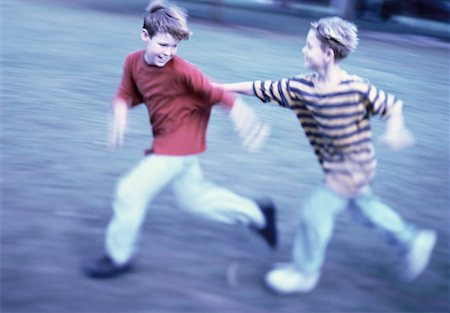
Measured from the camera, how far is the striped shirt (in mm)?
2578

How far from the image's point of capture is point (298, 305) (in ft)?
8.86

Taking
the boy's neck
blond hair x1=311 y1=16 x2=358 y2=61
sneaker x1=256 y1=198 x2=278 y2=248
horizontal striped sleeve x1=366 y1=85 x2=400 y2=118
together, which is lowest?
sneaker x1=256 y1=198 x2=278 y2=248

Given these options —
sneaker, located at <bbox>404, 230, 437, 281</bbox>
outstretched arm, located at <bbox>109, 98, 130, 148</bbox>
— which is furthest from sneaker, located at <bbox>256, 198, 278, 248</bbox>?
outstretched arm, located at <bbox>109, 98, 130, 148</bbox>

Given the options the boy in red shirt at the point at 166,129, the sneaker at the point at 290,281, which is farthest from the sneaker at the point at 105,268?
the sneaker at the point at 290,281

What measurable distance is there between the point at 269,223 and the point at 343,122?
751 millimetres

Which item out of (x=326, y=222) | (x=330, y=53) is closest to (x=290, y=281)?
(x=326, y=222)

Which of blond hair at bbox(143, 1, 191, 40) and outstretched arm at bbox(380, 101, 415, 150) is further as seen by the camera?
blond hair at bbox(143, 1, 191, 40)

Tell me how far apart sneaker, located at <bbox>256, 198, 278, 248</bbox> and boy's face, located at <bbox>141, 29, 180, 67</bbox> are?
92 centimetres

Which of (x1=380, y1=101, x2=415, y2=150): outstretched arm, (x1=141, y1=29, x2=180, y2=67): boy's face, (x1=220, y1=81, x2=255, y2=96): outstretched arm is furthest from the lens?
(x1=220, y1=81, x2=255, y2=96): outstretched arm

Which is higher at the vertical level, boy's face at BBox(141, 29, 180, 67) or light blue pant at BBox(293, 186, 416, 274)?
boy's face at BBox(141, 29, 180, 67)

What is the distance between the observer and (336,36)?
8.54 ft

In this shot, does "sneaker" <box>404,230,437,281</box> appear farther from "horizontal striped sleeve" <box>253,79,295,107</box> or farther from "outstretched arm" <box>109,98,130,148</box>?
"outstretched arm" <box>109,98,130,148</box>

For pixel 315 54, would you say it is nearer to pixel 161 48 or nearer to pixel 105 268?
pixel 161 48

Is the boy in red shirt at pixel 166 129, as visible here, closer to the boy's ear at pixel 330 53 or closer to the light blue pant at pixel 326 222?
the light blue pant at pixel 326 222
